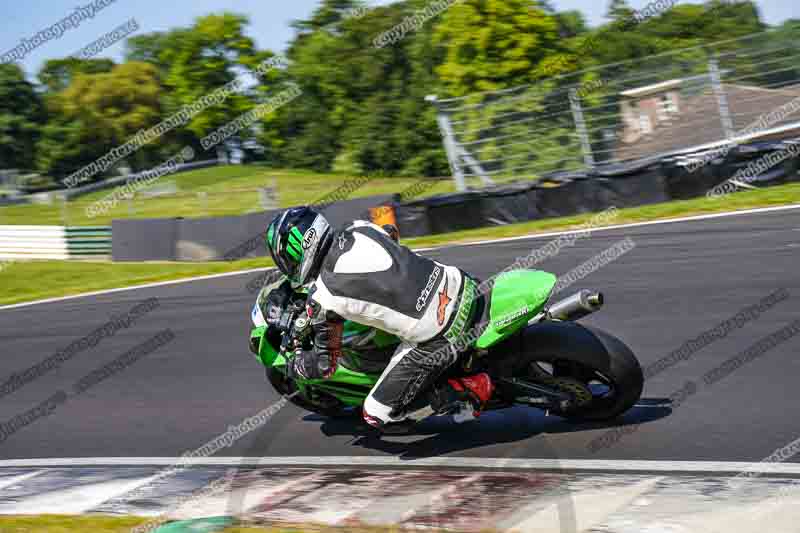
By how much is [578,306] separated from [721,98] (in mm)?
11897

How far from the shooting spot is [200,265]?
15.7 metres

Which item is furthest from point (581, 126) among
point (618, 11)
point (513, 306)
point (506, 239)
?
point (618, 11)

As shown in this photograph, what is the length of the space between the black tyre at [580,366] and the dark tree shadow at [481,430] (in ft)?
0.59

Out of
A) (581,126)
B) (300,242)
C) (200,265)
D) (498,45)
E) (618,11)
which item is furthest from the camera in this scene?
(618,11)

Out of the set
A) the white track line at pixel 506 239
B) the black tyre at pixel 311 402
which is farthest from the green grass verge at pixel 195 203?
the black tyre at pixel 311 402

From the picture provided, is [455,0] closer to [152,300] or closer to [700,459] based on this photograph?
[152,300]

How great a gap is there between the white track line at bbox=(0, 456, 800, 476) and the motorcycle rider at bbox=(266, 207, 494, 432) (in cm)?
27

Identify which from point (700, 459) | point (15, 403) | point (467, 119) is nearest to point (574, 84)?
point (467, 119)

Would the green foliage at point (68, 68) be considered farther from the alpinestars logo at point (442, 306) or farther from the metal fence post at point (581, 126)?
the alpinestars logo at point (442, 306)

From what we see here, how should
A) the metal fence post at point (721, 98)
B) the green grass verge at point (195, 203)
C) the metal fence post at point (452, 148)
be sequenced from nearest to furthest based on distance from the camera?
the metal fence post at point (721, 98), the metal fence post at point (452, 148), the green grass verge at point (195, 203)

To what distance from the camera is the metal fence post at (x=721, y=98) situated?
15.7 meters

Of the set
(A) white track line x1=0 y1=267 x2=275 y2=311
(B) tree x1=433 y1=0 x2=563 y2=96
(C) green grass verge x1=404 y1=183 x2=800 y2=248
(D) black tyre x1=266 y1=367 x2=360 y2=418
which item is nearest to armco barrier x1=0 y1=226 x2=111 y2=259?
(A) white track line x1=0 y1=267 x2=275 y2=311

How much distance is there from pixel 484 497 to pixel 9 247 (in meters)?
18.5

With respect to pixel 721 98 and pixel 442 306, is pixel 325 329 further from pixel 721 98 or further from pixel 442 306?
pixel 721 98
